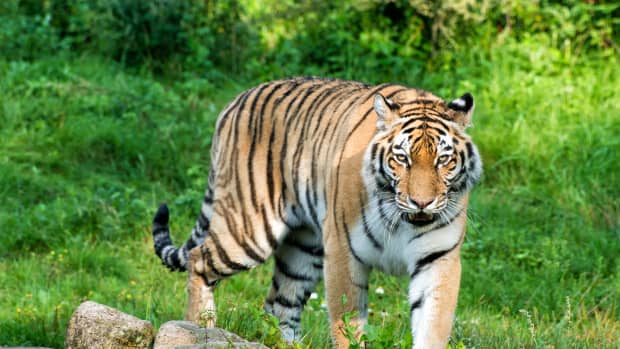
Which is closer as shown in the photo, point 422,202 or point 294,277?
point 422,202

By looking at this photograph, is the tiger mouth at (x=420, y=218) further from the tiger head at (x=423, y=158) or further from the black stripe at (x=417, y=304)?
the black stripe at (x=417, y=304)

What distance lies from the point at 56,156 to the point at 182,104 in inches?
48.8

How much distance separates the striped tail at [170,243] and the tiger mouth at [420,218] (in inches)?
60.7

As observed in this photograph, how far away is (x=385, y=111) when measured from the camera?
4.07m

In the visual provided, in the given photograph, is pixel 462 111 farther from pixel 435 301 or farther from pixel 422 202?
pixel 435 301

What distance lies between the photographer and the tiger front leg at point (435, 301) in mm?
3982

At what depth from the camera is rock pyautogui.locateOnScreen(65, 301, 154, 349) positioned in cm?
389

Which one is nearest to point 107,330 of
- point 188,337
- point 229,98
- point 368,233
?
point 188,337

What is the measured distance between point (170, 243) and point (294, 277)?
0.65 meters

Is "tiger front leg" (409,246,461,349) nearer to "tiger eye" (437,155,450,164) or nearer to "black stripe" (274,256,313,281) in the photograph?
"tiger eye" (437,155,450,164)

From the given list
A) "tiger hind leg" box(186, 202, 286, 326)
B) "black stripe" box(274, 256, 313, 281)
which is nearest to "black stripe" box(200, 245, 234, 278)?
"tiger hind leg" box(186, 202, 286, 326)

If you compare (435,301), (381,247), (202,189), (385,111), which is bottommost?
(202,189)

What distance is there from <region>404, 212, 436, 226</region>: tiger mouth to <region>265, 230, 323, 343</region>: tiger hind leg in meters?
1.17

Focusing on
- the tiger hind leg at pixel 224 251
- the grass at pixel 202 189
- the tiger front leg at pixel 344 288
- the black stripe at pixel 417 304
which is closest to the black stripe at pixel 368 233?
the tiger front leg at pixel 344 288
